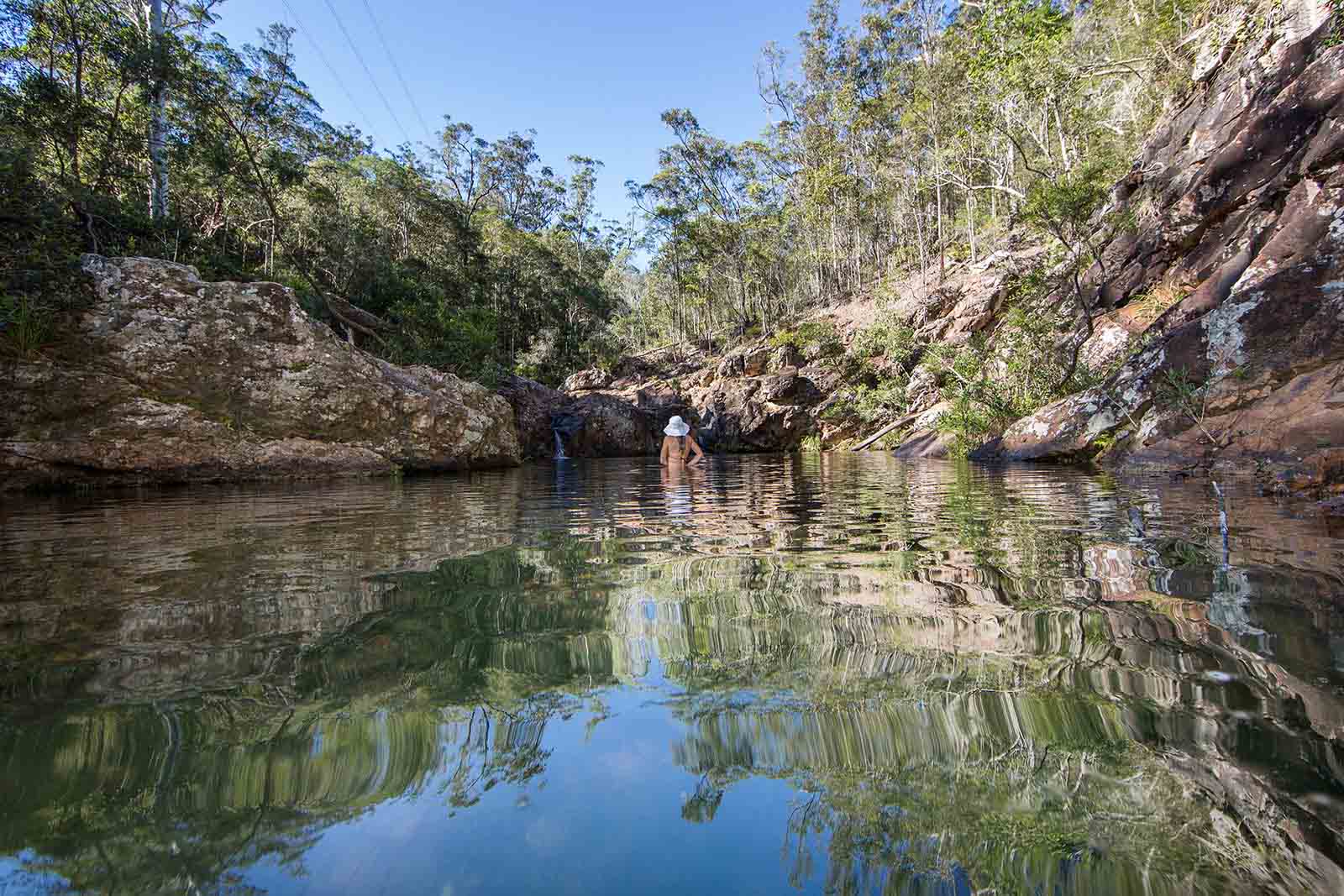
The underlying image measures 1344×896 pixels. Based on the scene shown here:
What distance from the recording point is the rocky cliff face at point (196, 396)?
6.73m

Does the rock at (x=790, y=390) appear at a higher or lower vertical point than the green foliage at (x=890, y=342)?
lower

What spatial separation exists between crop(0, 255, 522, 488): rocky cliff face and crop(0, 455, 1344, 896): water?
19.5 ft

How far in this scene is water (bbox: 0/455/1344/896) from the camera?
794 mm

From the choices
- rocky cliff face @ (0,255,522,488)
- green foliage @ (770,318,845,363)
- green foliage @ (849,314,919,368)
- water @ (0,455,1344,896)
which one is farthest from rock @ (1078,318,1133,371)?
green foliage @ (770,318,845,363)

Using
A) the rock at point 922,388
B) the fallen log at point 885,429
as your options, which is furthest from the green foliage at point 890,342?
the fallen log at point 885,429

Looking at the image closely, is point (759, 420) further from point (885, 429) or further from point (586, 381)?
point (586, 381)

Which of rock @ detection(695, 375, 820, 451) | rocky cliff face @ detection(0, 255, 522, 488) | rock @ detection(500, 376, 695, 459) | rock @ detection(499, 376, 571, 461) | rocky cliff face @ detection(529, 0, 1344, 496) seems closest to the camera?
rocky cliff face @ detection(529, 0, 1344, 496)

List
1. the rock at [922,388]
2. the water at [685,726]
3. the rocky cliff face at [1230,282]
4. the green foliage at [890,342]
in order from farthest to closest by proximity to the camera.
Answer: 1. the green foliage at [890,342]
2. the rock at [922,388]
3. the rocky cliff face at [1230,282]
4. the water at [685,726]

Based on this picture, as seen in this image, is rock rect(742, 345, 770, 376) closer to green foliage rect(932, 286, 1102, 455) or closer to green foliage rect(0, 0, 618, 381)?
green foliage rect(0, 0, 618, 381)

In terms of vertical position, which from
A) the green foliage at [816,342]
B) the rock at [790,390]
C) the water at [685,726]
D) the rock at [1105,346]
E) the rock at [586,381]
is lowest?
the water at [685,726]

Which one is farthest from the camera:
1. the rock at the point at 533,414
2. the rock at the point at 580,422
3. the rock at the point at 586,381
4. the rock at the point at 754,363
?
the rock at the point at 586,381

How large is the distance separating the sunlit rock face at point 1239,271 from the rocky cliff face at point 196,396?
1026 cm

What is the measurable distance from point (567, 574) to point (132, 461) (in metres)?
7.56

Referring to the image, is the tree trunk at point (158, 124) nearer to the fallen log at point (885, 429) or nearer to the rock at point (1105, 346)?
the rock at point (1105, 346)
